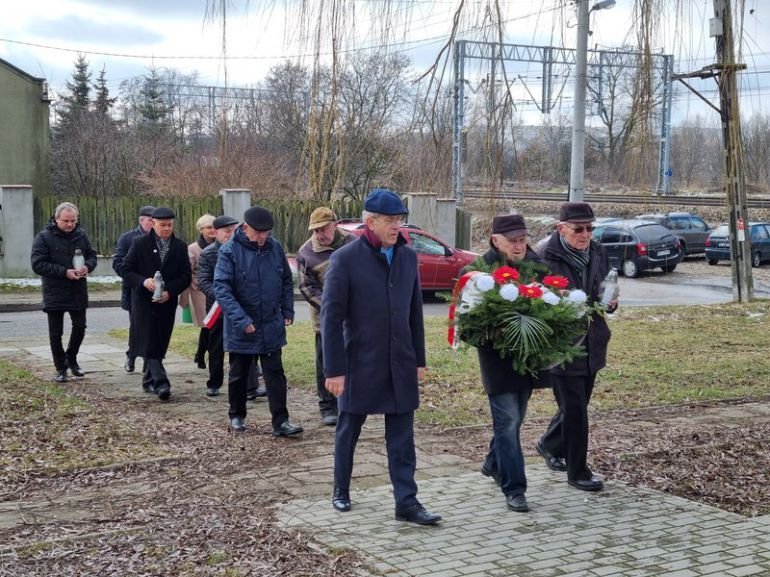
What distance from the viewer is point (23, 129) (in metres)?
41.7

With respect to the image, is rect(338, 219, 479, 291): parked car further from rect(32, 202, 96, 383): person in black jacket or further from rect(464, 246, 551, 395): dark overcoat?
rect(464, 246, 551, 395): dark overcoat

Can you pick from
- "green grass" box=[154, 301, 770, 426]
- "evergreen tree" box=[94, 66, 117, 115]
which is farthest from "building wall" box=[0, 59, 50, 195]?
"green grass" box=[154, 301, 770, 426]

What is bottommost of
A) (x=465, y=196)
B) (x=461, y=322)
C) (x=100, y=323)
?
(x=100, y=323)

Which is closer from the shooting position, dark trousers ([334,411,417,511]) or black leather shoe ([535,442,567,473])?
dark trousers ([334,411,417,511])

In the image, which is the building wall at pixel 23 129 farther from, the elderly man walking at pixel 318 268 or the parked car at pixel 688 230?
the elderly man walking at pixel 318 268

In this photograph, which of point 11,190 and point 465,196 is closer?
point 465,196

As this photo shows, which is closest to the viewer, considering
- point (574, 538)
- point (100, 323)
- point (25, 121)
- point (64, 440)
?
point (574, 538)

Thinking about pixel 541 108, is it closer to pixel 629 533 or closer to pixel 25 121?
pixel 629 533

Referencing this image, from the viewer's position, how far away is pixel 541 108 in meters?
6.10

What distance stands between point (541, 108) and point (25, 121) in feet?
129

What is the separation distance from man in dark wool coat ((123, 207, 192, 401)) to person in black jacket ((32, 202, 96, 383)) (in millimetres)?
1004

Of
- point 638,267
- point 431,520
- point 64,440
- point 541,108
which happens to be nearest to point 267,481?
point 431,520

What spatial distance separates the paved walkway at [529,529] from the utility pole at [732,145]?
3997 millimetres

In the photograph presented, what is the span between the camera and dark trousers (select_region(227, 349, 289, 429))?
8.32 metres
